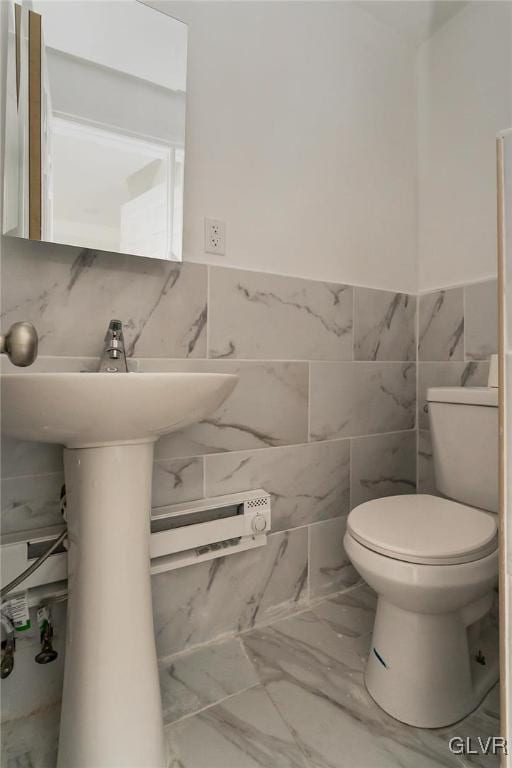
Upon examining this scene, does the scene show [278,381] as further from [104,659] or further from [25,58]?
[25,58]

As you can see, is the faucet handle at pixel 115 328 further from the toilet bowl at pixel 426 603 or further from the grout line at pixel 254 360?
the toilet bowl at pixel 426 603

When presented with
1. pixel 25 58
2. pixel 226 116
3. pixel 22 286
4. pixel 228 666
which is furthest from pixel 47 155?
pixel 228 666

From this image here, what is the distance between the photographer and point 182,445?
4.00ft

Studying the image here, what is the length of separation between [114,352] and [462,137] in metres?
1.59

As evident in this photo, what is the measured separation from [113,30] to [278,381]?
1103 millimetres

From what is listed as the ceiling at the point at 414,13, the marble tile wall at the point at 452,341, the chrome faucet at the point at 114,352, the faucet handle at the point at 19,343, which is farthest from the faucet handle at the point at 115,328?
the ceiling at the point at 414,13

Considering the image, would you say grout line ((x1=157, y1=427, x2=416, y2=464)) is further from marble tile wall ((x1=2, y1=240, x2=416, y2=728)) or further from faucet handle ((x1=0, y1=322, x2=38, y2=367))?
faucet handle ((x1=0, y1=322, x2=38, y2=367))

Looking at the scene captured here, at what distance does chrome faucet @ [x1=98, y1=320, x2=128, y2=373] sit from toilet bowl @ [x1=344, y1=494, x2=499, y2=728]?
74 centimetres

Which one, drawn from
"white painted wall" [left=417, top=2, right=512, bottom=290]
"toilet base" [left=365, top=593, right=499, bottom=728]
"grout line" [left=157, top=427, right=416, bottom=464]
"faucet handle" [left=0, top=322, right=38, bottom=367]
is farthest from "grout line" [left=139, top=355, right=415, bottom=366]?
"toilet base" [left=365, top=593, right=499, bottom=728]

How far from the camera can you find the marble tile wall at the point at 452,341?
149cm

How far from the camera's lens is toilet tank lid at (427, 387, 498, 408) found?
1208 millimetres

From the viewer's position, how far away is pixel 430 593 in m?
0.91

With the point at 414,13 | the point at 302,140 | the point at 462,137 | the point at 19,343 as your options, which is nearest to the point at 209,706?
the point at 19,343

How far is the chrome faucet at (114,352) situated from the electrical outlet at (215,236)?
410 millimetres
